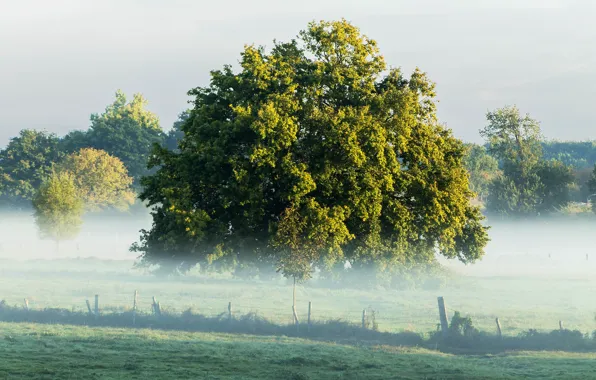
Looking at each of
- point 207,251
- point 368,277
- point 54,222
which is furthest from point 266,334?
point 54,222

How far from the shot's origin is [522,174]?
4680 inches

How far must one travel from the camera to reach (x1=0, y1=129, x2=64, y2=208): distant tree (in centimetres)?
14612

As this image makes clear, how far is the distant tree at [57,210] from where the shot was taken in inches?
3900

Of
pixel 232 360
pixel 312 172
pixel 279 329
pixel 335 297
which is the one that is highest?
pixel 312 172

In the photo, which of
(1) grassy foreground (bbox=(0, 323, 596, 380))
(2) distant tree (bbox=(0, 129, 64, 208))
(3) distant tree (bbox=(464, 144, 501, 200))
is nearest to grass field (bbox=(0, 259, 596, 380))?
(1) grassy foreground (bbox=(0, 323, 596, 380))

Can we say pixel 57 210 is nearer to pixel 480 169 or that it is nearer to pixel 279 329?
pixel 279 329

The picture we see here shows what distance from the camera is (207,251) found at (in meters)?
44.0

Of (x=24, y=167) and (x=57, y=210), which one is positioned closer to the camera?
(x=57, y=210)

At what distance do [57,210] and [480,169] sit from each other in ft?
350

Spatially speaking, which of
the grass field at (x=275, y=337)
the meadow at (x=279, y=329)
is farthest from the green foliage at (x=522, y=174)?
the grass field at (x=275, y=337)

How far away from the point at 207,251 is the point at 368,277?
11.2 m

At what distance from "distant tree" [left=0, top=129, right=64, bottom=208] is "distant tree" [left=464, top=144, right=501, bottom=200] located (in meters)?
82.2

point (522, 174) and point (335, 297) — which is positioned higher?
point (522, 174)

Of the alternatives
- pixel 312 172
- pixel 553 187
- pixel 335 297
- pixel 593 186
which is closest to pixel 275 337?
pixel 312 172
